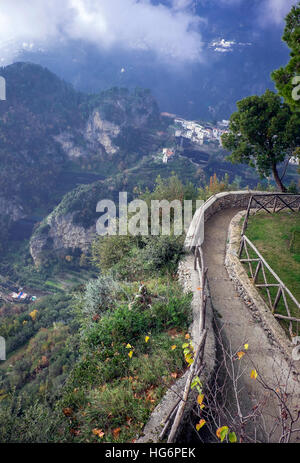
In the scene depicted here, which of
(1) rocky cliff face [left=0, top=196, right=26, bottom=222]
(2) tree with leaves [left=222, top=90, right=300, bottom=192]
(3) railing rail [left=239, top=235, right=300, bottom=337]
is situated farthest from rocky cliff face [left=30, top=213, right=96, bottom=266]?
(3) railing rail [left=239, top=235, right=300, bottom=337]

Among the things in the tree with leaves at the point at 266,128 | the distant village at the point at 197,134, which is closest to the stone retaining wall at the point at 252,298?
the tree with leaves at the point at 266,128

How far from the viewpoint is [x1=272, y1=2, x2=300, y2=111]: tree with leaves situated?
260 inches

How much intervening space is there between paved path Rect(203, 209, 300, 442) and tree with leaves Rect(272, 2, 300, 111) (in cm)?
474

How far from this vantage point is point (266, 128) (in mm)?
11570

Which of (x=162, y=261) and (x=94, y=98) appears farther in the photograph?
(x=94, y=98)

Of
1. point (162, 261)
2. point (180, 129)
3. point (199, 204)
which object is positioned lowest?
point (162, 261)

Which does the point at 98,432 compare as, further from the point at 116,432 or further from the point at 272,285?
the point at 272,285

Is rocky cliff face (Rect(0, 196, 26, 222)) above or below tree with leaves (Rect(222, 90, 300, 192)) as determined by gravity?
Answer: below

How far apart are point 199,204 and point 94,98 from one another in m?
129

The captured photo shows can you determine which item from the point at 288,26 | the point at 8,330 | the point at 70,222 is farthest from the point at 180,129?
the point at 288,26

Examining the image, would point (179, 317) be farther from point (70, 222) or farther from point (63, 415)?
point (70, 222)

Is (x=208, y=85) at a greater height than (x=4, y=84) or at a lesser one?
greater

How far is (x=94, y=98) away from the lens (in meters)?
120

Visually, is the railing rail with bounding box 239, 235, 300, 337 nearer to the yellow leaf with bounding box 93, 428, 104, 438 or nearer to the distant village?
the yellow leaf with bounding box 93, 428, 104, 438
